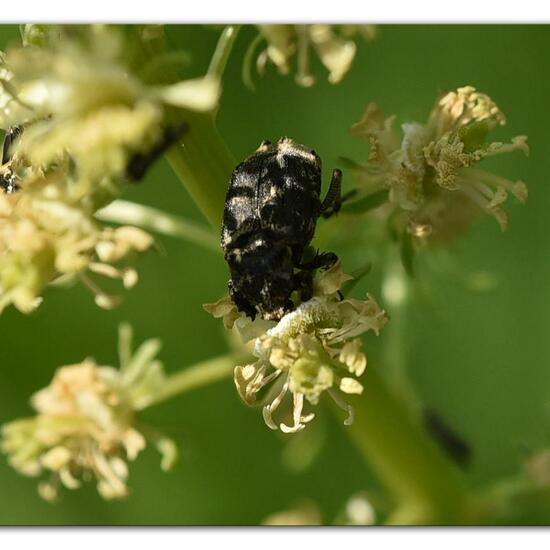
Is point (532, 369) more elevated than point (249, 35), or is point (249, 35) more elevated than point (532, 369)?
point (249, 35)

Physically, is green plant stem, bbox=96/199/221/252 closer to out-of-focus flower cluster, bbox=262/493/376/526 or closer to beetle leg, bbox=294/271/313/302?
beetle leg, bbox=294/271/313/302

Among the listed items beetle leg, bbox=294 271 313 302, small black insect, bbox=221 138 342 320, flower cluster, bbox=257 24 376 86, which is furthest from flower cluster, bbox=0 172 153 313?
flower cluster, bbox=257 24 376 86

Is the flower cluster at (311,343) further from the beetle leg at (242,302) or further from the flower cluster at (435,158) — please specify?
the flower cluster at (435,158)

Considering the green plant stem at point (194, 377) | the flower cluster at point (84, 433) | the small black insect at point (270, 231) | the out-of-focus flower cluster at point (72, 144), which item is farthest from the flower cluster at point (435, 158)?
the flower cluster at point (84, 433)

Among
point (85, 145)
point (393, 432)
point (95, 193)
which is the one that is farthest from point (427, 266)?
point (85, 145)

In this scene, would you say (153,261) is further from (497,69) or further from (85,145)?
(85,145)
